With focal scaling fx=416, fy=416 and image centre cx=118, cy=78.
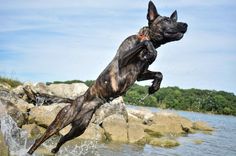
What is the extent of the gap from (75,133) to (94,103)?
0.70m

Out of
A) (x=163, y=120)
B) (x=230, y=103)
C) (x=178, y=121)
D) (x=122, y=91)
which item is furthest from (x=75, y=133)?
(x=230, y=103)

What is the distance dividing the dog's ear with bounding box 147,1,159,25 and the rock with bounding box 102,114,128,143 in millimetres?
11218

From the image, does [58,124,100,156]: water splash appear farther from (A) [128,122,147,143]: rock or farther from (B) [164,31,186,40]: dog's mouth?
(B) [164,31,186,40]: dog's mouth

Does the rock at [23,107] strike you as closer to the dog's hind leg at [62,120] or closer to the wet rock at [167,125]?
the wet rock at [167,125]

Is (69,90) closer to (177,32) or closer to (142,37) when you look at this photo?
(142,37)

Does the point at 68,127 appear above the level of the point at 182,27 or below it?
below

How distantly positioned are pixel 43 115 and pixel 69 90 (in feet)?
16.2

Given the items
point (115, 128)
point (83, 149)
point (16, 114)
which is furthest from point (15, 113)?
point (115, 128)

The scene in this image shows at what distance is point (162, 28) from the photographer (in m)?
8.09

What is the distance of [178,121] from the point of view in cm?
3000

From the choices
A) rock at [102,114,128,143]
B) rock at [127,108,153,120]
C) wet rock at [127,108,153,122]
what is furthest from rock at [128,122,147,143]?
rock at [127,108,153,120]

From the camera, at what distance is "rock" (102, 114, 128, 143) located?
61.8 ft

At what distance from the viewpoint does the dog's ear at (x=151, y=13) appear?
8172 mm

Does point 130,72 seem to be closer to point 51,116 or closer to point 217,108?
point 51,116
